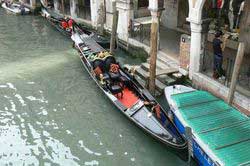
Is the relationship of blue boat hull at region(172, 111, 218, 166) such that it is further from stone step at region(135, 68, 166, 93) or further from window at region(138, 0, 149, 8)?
window at region(138, 0, 149, 8)

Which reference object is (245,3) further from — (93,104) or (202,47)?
(93,104)

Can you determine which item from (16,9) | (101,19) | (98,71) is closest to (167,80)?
(98,71)

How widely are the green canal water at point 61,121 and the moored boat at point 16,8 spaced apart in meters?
7.86

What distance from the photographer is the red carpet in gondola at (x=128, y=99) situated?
34.9 ft

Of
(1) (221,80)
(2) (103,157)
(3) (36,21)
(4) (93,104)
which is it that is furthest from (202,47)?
(3) (36,21)

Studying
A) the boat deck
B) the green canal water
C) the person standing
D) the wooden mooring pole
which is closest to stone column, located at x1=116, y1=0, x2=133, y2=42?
the green canal water

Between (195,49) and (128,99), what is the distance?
255 cm

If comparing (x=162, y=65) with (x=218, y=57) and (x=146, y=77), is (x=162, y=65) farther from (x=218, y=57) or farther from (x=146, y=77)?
(x=218, y=57)

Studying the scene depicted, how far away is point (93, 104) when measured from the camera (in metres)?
11.2

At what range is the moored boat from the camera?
22906 mm

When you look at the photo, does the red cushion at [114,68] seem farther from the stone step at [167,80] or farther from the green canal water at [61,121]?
the stone step at [167,80]

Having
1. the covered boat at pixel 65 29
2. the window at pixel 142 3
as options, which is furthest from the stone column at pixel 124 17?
the window at pixel 142 3

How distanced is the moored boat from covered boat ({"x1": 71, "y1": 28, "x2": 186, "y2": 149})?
1009 cm

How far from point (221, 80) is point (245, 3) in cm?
300
